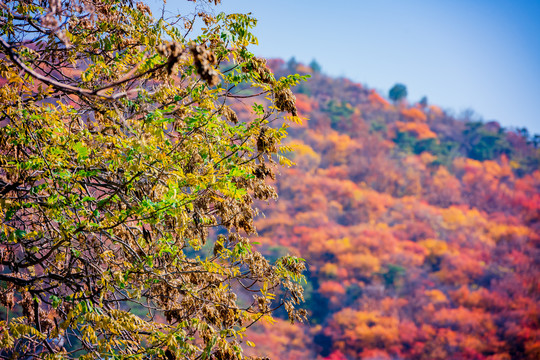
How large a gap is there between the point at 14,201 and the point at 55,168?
45cm

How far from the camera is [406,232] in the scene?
36.9 m

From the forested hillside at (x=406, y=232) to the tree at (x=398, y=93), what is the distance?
0.97 m

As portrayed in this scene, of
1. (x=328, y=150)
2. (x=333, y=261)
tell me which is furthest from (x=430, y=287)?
(x=328, y=150)

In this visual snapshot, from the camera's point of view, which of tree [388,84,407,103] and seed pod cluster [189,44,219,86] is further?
tree [388,84,407,103]

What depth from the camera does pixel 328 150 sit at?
46125 millimetres

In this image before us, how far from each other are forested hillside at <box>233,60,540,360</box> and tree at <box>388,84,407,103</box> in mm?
969

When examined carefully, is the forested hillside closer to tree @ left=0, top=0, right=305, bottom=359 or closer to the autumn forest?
the autumn forest

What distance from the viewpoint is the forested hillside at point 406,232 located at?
27.2 m

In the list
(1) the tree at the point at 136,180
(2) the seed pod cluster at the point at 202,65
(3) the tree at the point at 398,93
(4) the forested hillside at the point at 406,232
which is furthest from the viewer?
(3) the tree at the point at 398,93

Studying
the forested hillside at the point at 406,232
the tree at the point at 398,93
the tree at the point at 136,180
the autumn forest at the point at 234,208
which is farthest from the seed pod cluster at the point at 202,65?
the tree at the point at 398,93

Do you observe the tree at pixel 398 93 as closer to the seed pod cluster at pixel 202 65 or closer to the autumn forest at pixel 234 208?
the autumn forest at pixel 234 208

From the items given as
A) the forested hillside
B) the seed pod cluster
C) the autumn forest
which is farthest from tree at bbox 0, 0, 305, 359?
the forested hillside

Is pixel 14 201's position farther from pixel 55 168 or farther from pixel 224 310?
pixel 224 310

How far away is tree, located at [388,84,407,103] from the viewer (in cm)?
5678
